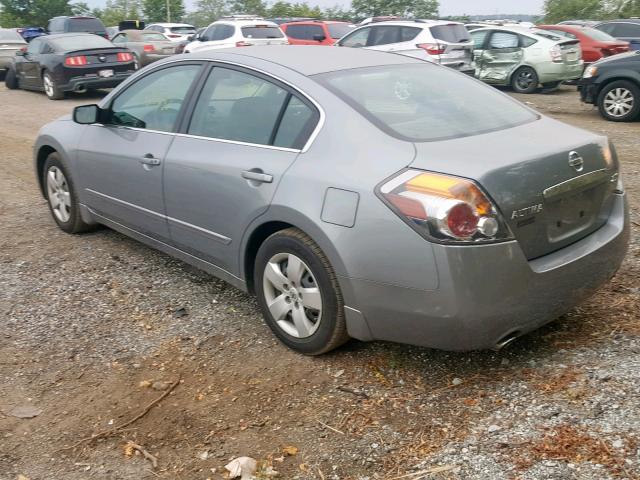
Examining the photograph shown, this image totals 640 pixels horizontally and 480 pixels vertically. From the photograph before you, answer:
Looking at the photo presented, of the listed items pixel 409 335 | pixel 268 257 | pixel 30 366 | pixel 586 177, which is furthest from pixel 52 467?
pixel 586 177

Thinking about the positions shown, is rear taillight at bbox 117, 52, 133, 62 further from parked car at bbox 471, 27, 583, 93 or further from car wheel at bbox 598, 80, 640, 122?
car wheel at bbox 598, 80, 640, 122

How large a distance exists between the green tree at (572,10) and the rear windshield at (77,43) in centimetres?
4033

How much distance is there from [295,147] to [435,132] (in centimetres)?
73

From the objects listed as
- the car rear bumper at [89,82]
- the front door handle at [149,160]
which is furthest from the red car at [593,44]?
the front door handle at [149,160]

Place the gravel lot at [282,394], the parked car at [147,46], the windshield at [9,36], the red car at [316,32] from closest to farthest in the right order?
the gravel lot at [282,394] < the red car at [316,32] < the parked car at [147,46] < the windshield at [9,36]

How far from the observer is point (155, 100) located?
4645mm

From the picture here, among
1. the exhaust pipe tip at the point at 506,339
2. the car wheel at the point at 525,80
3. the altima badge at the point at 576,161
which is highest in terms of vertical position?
the altima badge at the point at 576,161

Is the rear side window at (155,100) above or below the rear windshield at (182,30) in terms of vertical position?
above

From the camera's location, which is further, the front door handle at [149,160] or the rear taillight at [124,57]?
the rear taillight at [124,57]

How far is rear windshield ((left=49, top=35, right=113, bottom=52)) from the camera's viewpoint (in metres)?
15.0

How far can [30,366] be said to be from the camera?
369 centimetres

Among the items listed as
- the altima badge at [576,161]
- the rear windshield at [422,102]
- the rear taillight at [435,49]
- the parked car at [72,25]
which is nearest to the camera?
the altima badge at [576,161]

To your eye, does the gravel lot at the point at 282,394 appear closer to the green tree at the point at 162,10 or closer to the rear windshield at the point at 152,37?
the rear windshield at the point at 152,37

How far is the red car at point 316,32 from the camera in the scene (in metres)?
18.8
